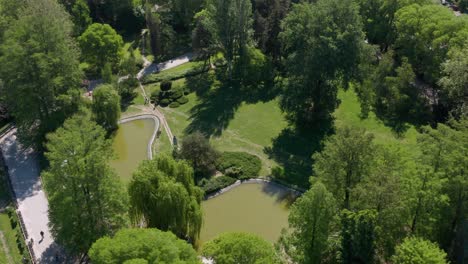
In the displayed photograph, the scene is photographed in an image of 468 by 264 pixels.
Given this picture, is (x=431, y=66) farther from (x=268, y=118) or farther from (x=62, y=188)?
(x=62, y=188)

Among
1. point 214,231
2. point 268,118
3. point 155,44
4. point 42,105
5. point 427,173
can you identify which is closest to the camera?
point 427,173

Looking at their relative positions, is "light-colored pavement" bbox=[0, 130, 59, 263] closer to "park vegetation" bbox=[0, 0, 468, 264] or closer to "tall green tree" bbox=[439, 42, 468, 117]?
"park vegetation" bbox=[0, 0, 468, 264]

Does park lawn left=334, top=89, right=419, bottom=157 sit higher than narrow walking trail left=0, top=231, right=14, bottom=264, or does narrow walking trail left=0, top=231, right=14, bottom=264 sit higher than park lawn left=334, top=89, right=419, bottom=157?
park lawn left=334, top=89, right=419, bottom=157

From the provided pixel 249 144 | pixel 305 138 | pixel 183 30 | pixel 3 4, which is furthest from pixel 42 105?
pixel 183 30

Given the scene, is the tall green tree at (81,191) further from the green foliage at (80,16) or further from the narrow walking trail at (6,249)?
the green foliage at (80,16)

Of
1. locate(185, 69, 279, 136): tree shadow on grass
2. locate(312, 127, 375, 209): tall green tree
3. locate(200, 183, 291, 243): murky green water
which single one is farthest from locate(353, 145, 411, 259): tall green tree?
locate(185, 69, 279, 136): tree shadow on grass

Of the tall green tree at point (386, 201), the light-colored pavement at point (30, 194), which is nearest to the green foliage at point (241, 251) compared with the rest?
the tall green tree at point (386, 201)

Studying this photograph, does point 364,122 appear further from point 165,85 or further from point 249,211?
point 165,85

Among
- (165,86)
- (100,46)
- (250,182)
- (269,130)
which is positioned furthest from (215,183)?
(100,46)
